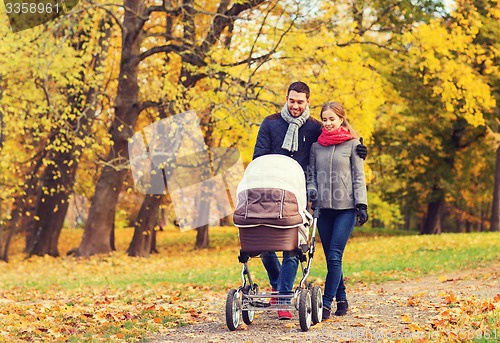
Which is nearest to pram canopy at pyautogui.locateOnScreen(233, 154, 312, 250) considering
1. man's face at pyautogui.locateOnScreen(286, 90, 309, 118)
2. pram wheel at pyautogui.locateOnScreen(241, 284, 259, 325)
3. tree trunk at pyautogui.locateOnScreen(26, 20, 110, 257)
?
man's face at pyautogui.locateOnScreen(286, 90, 309, 118)

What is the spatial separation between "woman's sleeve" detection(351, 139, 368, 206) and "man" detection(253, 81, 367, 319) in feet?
0.17

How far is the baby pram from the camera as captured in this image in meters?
7.04

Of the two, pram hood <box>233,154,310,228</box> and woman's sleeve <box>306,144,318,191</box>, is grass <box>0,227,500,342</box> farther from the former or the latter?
woman's sleeve <box>306,144,318,191</box>

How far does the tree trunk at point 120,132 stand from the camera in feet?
72.5

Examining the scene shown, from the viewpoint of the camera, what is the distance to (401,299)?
9.52 m

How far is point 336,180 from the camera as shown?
7.79 metres

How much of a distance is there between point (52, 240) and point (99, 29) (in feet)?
23.9

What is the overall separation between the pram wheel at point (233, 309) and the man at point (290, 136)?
17.9 inches

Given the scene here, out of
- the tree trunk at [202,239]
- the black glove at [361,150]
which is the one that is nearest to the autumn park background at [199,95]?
the black glove at [361,150]

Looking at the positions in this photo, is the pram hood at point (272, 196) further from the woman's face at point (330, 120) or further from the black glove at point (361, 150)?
the black glove at point (361, 150)

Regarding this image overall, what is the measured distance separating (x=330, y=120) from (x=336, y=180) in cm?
58


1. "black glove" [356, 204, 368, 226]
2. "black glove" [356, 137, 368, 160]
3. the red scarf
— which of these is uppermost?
the red scarf

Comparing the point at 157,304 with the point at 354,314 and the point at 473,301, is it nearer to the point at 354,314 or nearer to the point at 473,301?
the point at 354,314

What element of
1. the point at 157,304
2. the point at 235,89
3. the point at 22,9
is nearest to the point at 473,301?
the point at 157,304
